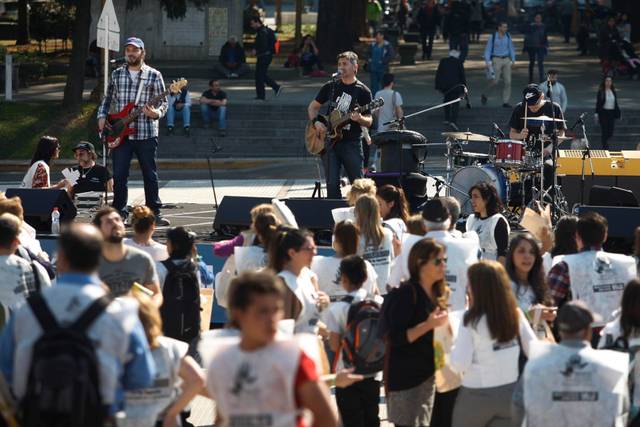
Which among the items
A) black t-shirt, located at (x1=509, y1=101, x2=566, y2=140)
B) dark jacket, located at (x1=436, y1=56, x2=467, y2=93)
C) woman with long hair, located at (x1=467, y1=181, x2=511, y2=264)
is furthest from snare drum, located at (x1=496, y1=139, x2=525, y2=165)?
dark jacket, located at (x1=436, y1=56, x2=467, y2=93)

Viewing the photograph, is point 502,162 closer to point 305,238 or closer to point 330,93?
point 330,93

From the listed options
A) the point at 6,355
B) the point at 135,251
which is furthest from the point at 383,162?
the point at 6,355

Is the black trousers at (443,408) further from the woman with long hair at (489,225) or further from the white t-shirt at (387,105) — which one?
the white t-shirt at (387,105)

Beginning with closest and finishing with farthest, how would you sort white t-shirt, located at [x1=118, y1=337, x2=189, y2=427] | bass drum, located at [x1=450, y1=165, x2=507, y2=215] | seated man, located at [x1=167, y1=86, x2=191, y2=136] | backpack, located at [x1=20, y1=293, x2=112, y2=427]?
backpack, located at [x1=20, y1=293, x2=112, y2=427], white t-shirt, located at [x1=118, y1=337, x2=189, y2=427], bass drum, located at [x1=450, y1=165, x2=507, y2=215], seated man, located at [x1=167, y1=86, x2=191, y2=136]

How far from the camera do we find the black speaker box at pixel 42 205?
1414 cm

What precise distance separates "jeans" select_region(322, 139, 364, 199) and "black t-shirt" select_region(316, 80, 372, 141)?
9 centimetres

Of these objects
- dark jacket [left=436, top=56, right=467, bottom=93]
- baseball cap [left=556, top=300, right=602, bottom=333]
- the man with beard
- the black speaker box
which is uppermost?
baseball cap [left=556, top=300, right=602, bottom=333]

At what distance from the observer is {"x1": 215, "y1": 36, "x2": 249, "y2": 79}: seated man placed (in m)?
33.5

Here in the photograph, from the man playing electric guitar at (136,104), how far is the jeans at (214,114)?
441 inches

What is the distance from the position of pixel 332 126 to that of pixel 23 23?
2729 centimetres

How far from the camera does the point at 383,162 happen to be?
16766 mm

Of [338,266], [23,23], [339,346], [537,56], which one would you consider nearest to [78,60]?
[537,56]

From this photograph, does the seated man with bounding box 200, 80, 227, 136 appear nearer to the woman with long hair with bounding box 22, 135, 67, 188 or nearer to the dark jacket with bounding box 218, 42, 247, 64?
the dark jacket with bounding box 218, 42, 247, 64

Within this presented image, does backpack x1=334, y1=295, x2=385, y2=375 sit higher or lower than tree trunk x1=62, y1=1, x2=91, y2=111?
higher
